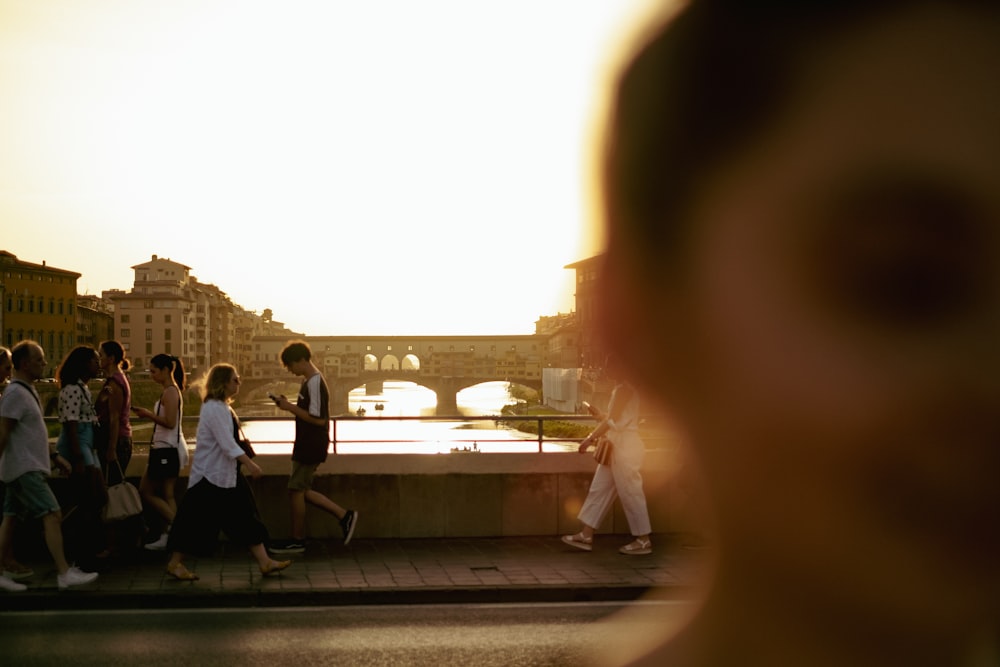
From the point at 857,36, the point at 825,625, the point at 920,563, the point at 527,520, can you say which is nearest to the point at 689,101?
the point at 857,36

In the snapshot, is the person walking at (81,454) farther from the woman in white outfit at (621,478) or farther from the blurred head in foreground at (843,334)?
the blurred head in foreground at (843,334)

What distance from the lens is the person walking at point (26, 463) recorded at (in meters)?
8.83

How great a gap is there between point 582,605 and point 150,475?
177 inches

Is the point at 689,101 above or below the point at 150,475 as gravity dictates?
above

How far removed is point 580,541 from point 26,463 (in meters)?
5.10

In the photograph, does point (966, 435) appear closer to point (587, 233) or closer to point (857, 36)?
point (857, 36)

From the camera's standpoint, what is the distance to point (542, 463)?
1202 centimetres

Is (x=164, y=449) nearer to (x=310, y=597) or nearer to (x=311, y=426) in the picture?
(x=311, y=426)

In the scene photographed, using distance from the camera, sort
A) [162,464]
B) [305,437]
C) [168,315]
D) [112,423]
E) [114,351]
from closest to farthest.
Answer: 1. [112,423]
2. [114,351]
3. [305,437]
4. [162,464]
5. [168,315]

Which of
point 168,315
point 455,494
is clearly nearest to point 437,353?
point 168,315

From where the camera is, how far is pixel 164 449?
10.6 metres

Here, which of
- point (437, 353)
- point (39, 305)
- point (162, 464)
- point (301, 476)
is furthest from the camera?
point (437, 353)

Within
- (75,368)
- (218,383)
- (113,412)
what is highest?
(75,368)

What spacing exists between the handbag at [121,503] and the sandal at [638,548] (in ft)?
14.8
